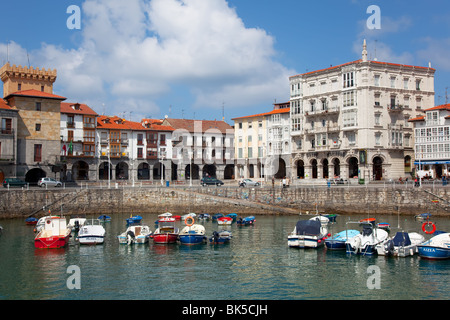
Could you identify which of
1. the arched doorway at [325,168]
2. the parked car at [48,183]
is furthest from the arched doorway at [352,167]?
the parked car at [48,183]

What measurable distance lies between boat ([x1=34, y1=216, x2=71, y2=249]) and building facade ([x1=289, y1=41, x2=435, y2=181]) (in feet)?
184

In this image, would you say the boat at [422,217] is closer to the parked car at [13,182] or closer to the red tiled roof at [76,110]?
the parked car at [13,182]

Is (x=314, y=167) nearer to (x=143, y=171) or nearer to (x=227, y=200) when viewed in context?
(x=227, y=200)

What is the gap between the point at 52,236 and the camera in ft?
132

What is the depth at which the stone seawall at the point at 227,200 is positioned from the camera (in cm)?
6363

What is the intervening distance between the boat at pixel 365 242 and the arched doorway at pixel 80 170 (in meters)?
69.7

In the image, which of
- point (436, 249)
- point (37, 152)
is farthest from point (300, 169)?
point (436, 249)

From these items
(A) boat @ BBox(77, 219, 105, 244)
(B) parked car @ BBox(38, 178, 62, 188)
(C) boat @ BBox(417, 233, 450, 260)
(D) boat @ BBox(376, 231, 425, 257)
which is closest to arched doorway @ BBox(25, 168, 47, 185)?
(B) parked car @ BBox(38, 178, 62, 188)

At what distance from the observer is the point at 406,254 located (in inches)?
1390

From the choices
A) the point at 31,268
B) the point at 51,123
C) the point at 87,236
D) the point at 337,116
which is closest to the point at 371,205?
the point at 337,116

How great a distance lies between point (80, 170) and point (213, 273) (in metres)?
71.1

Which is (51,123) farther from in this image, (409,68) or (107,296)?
(409,68)

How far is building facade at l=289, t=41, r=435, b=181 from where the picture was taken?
82375 mm

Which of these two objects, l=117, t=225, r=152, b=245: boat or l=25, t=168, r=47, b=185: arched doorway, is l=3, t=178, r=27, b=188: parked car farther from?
l=117, t=225, r=152, b=245: boat
